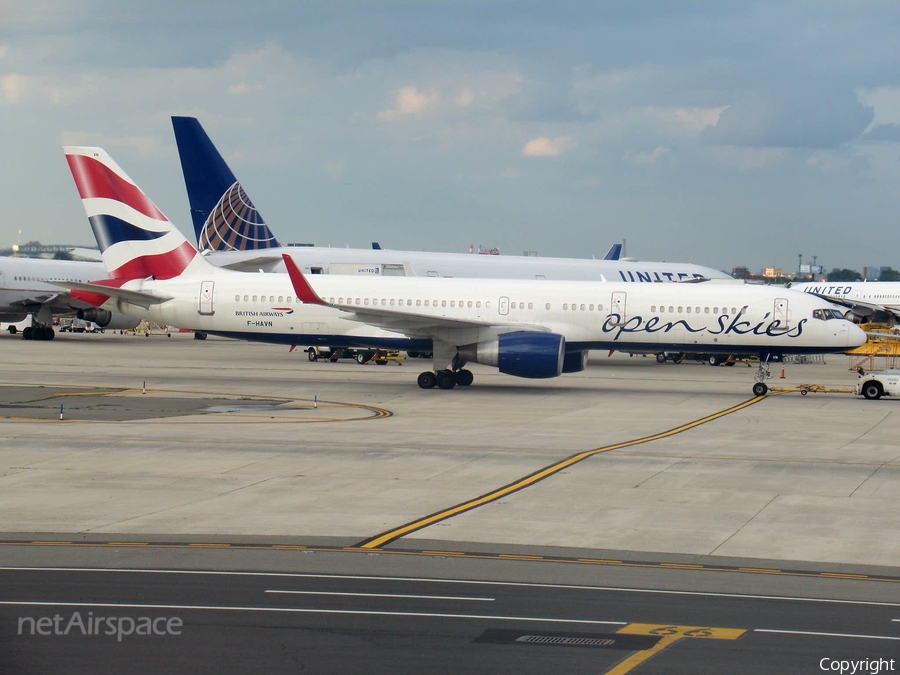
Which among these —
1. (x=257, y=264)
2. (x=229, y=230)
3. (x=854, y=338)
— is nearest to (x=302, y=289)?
(x=854, y=338)

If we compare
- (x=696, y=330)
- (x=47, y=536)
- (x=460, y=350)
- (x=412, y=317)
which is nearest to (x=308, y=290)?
(x=412, y=317)

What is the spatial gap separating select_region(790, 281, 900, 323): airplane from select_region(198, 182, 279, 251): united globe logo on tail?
38.6 metres

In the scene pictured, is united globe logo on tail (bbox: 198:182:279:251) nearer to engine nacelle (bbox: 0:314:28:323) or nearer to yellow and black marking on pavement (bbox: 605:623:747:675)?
engine nacelle (bbox: 0:314:28:323)

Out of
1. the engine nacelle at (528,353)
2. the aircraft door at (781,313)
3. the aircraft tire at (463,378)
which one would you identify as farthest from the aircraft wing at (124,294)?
the aircraft door at (781,313)

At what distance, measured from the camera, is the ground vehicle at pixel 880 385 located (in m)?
37.0

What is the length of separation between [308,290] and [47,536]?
2105 centimetres

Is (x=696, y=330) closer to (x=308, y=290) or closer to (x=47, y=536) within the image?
(x=308, y=290)

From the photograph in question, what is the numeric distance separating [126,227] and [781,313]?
25.3 metres

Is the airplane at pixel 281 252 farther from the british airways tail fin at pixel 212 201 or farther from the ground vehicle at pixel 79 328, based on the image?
the ground vehicle at pixel 79 328

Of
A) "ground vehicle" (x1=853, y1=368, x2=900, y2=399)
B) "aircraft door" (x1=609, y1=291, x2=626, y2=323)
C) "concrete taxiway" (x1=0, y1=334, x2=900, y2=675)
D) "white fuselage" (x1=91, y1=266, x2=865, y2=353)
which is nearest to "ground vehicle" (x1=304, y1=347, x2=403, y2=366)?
"white fuselage" (x1=91, y1=266, x2=865, y2=353)

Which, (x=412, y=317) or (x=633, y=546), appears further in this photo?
(x=412, y=317)

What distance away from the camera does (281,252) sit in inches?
2244

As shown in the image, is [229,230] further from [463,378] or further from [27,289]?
[463,378]

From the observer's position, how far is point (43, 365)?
148 feet
